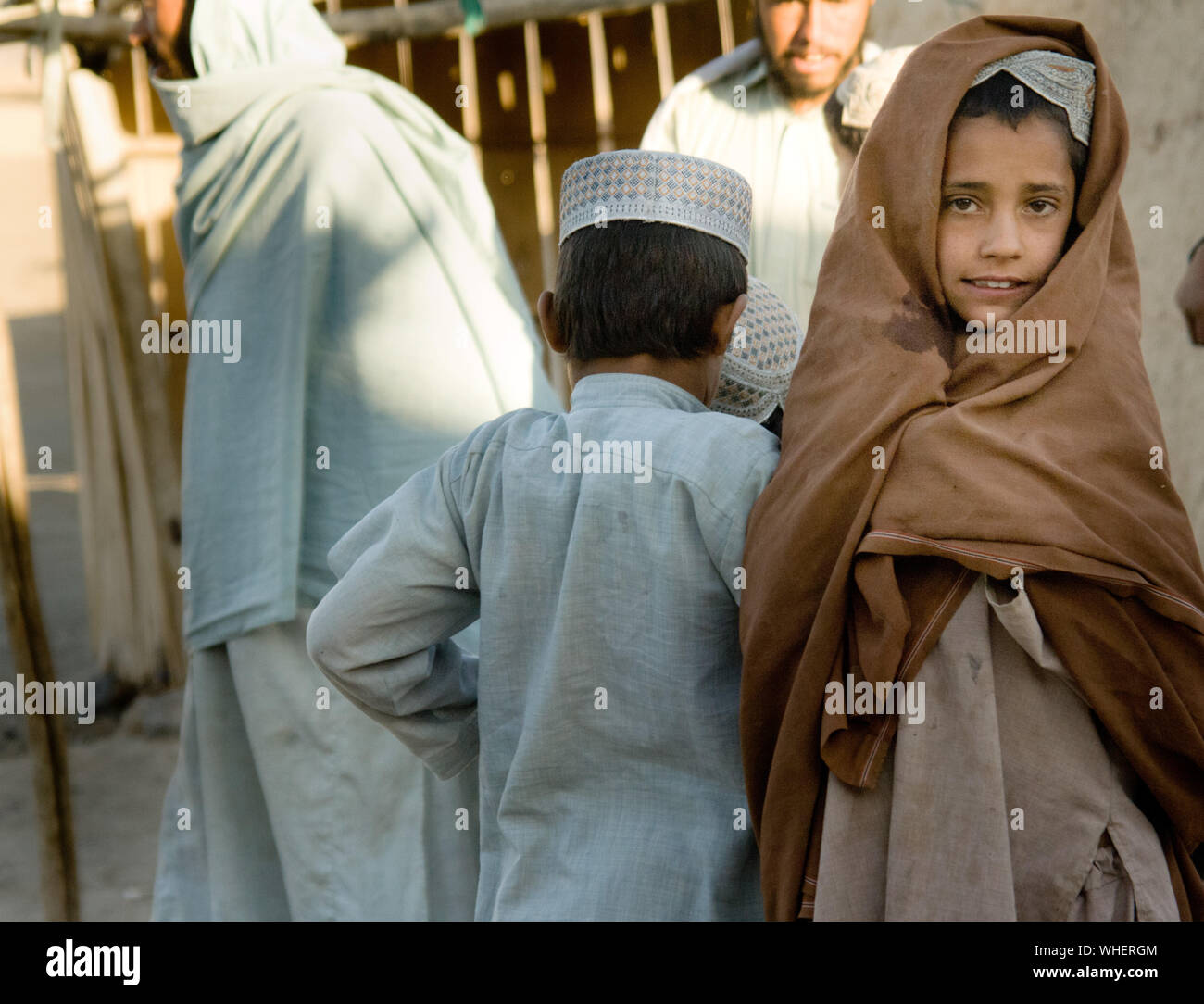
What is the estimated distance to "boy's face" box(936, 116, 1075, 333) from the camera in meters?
1.41

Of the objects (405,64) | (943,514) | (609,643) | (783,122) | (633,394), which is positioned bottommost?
(609,643)

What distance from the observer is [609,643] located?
147 centimetres

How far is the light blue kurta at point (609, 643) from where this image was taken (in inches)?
56.7

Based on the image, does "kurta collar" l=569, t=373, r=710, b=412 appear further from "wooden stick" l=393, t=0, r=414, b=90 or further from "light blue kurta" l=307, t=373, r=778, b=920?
"wooden stick" l=393, t=0, r=414, b=90

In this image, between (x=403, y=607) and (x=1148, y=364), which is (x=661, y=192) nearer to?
(x=403, y=607)

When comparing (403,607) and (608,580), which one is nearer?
(608,580)

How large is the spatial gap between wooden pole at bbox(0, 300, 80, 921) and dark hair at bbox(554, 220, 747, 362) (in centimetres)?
204

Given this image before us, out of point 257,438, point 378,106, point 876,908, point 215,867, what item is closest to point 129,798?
point 215,867

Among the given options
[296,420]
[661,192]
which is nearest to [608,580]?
[661,192]

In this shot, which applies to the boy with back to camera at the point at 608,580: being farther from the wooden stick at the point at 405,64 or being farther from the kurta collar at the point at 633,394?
the wooden stick at the point at 405,64

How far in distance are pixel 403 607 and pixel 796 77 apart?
6.75 ft

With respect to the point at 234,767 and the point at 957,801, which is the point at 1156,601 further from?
the point at 234,767

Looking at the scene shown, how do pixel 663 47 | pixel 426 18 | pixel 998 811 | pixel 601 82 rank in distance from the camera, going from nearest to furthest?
pixel 998 811, pixel 426 18, pixel 663 47, pixel 601 82

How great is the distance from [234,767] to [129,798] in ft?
7.79
